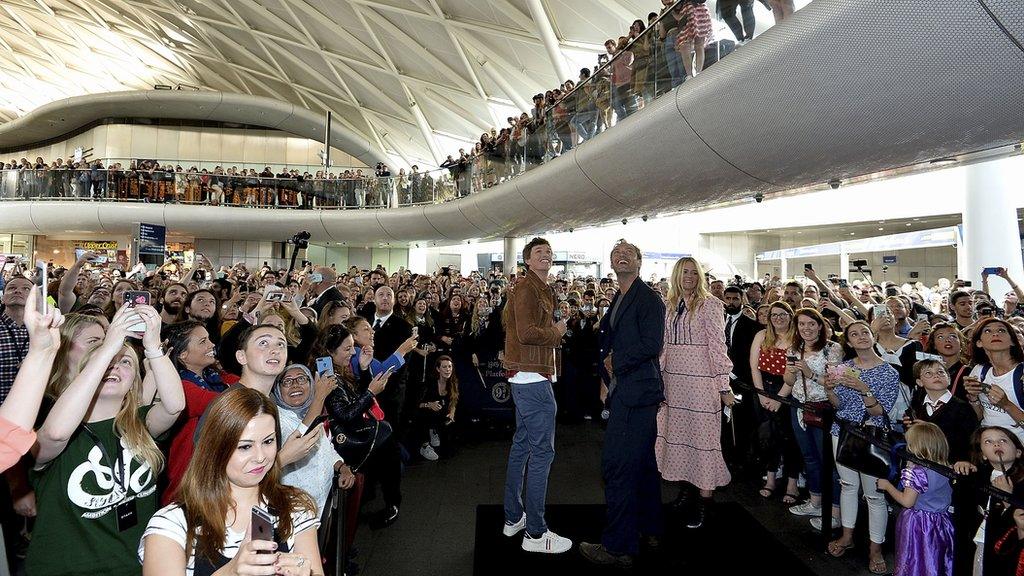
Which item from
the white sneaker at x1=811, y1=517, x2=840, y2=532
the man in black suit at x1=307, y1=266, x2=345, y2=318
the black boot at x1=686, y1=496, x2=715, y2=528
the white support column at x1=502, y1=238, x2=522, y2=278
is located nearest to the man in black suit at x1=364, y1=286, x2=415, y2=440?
the man in black suit at x1=307, y1=266, x2=345, y2=318

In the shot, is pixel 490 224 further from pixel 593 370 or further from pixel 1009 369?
pixel 1009 369

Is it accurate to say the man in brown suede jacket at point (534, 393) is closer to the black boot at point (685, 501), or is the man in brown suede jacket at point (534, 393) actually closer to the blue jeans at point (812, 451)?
the black boot at point (685, 501)

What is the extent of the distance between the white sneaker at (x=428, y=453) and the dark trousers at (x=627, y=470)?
2.96 m

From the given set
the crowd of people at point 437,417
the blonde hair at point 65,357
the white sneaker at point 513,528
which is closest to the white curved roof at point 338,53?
the crowd of people at point 437,417

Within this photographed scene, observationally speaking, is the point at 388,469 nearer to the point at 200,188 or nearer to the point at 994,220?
the point at 994,220

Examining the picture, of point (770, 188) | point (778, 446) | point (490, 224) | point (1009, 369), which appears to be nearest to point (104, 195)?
point (490, 224)

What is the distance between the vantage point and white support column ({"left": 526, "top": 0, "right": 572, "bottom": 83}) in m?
14.9

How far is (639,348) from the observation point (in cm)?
385

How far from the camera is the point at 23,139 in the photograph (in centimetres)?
3559

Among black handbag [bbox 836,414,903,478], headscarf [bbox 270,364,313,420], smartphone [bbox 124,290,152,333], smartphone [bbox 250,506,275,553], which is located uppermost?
smartphone [bbox 124,290,152,333]

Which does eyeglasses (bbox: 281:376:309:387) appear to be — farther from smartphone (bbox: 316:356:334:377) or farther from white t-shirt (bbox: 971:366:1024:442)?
white t-shirt (bbox: 971:366:1024:442)

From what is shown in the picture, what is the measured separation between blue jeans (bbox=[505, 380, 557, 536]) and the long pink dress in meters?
1.10

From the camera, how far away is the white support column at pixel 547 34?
14914 mm

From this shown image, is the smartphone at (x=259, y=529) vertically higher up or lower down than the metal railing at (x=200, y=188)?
lower down
